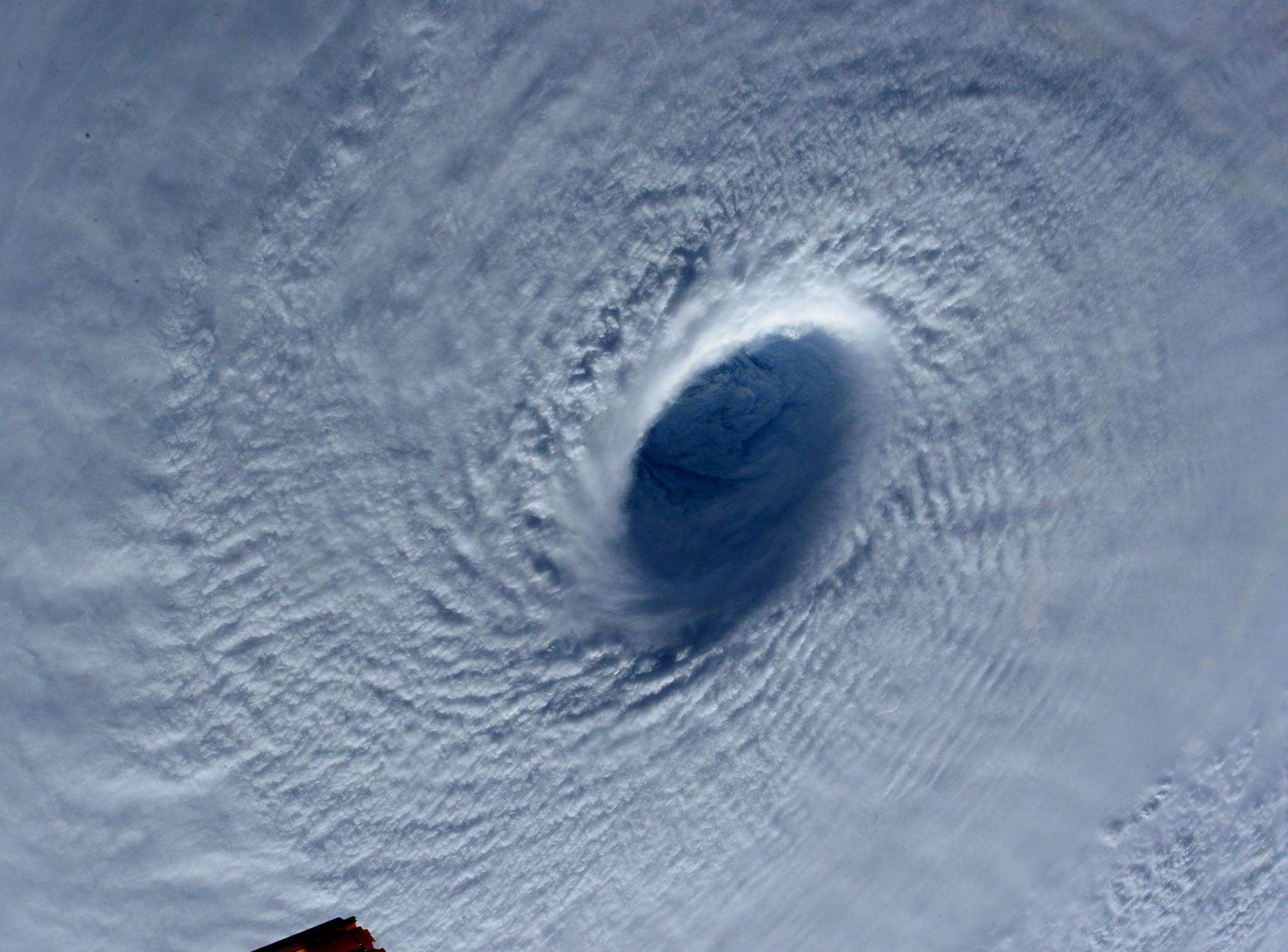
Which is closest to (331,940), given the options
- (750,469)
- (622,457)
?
(622,457)

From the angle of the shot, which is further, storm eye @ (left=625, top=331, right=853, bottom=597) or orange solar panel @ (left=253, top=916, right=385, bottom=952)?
storm eye @ (left=625, top=331, right=853, bottom=597)

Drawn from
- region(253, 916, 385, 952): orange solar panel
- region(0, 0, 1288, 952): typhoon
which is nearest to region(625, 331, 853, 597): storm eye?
region(0, 0, 1288, 952): typhoon

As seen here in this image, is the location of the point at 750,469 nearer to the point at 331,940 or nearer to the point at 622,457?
the point at 622,457

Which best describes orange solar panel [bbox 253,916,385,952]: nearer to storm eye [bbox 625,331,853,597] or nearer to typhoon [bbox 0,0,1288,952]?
typhoon [bbox 0,0,1288,952]

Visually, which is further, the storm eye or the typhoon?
the storm eye

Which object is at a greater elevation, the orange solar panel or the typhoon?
the typhoon

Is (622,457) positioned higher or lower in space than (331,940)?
higher

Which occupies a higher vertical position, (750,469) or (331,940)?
(750,469)

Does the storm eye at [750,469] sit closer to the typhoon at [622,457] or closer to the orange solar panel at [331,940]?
the typhoon at [622,457]

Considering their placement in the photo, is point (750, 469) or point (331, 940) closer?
point (331, 940)
